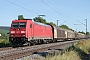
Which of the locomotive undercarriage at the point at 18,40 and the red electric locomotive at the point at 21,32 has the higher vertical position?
the red electric locomotive at the point at 21,32

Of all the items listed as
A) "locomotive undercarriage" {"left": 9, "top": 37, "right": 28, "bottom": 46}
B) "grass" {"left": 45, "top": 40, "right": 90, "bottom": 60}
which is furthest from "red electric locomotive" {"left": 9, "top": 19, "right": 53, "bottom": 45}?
Answer: "grass" {"left": 45, "top": 40, "right": 90, "bottom": 60}

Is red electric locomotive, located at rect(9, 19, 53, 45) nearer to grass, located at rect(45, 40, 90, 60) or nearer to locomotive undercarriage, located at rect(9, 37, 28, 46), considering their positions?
locomotive undercarriage, located at rect(9, 37, 28, 46)

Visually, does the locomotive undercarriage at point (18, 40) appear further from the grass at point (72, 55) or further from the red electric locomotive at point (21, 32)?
the grass at point (72, 55)

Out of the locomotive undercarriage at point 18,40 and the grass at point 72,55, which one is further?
the locomotive undercarriage at point 18,40

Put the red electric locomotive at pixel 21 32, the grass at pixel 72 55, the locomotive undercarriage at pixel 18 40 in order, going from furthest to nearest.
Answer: the red electric locomotive at pixel 21 32, the locomotive undercarriage at pixel 18 40, the grass at pixel 72 55

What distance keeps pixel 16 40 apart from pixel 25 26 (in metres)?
2.02

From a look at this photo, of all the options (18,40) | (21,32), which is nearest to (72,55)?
(18,40)

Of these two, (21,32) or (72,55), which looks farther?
(21,32)

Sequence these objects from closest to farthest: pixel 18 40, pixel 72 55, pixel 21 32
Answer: pixel 72 55 → pixel 18 40 → pixel 21 32

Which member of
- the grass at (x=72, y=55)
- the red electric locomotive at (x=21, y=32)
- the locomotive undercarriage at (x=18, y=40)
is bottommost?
the grass at (x=72, y=55)

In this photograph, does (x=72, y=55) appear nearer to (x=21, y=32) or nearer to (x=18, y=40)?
(x=18, y=40)

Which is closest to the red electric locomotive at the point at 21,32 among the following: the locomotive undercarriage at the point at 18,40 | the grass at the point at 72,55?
the locomotive undercarriage at the point at 18,40

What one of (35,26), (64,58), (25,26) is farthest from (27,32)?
(64,58)

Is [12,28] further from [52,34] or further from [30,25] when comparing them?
[52,34]
